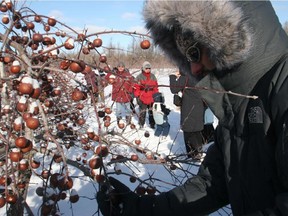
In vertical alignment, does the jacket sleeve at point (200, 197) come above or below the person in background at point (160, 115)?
below

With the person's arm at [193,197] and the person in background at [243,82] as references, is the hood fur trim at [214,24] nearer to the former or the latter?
the person in background at [243,82]

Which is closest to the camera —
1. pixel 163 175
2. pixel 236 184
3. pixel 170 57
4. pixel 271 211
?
pixel 271 211

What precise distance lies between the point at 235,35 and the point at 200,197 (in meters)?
0.80

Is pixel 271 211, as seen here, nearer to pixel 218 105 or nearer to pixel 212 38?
pixel 218 105

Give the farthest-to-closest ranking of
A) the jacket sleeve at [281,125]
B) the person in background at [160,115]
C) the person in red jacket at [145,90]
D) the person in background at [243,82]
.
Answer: the person in background at [160,115] → the person in red jacket at [145,90] → the person in background at [243,82] → the jacket sleeve at [281,125]

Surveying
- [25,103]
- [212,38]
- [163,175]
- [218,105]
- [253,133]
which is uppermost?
[212,38]

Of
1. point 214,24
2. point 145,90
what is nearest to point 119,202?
point 145,90

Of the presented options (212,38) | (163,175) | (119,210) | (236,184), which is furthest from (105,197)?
(163,175)

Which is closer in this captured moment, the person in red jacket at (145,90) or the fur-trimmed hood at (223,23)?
the fur-trimmed hood at (223,23)

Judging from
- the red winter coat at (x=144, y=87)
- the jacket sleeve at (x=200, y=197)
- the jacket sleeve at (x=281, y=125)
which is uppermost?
the red winter coat at (x=144, y=87)

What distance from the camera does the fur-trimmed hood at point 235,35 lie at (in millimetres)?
1063

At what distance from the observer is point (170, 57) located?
1565 millimetres

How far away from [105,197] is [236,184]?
1.85 feet

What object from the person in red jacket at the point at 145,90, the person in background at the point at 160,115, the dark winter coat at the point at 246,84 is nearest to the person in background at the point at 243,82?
the dark winter coat at the point at 246,84
